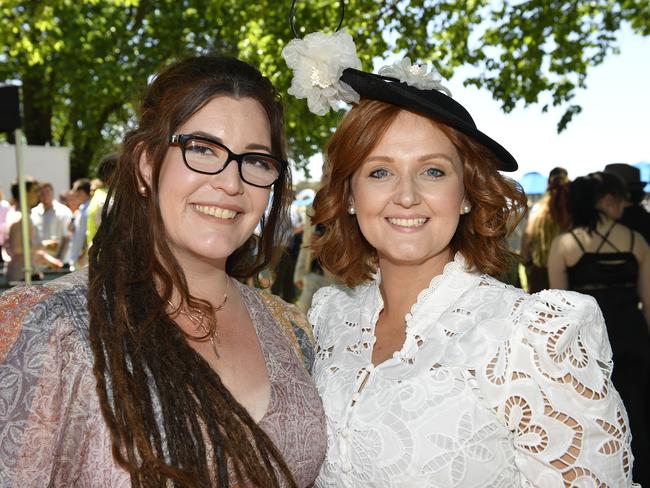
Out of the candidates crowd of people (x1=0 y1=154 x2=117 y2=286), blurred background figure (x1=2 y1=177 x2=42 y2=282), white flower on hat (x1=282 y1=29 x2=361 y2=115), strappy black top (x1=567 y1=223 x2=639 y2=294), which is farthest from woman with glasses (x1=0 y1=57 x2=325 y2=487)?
blurred background figure (x1=2 y1=177 x2=42 y2=282)

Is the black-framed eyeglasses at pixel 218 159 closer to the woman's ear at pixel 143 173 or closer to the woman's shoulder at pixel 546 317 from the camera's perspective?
the woman's ear at pixel 143 173

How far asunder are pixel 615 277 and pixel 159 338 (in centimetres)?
350

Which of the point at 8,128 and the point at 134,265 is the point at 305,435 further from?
the point at 8,128

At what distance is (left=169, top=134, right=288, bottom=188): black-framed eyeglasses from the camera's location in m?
1.97

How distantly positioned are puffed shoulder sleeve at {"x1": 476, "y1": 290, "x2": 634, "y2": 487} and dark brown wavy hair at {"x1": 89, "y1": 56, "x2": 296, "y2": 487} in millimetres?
650

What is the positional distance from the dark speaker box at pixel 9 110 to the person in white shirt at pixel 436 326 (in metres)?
5.32

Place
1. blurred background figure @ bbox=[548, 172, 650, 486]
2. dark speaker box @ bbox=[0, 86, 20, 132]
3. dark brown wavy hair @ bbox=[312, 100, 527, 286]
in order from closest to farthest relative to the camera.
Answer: dark brown wavy hair @ bbox=[312, 100, 527, 286], blurred background figure @ bbox=[548, 172, 650, 486], dark speaker box @ bbox=[0, 86, 20, 132]

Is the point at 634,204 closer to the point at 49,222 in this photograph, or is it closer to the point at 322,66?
the point at 322,66

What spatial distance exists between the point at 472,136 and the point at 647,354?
9.69 ft

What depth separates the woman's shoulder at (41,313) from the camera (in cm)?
174

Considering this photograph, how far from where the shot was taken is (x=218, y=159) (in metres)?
2.01

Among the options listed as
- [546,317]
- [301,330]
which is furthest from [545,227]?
[546,317]

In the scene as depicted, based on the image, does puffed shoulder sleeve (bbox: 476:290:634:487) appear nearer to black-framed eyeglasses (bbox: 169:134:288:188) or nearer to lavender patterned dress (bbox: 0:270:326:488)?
black-framed eyeglasses (bbox: 169:134:288:188)

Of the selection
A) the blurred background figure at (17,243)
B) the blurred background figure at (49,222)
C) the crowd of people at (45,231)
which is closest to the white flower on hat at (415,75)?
the crowd of people at (45,231)
